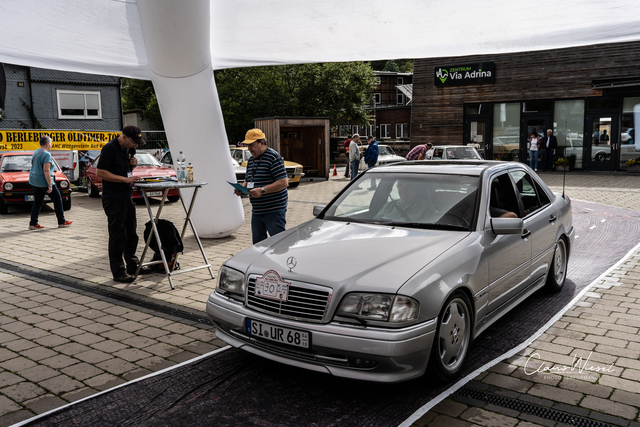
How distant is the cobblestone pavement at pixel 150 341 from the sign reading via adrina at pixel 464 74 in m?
23.4

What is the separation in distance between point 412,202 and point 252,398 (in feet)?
7.31

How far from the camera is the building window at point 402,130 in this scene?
54159 mm

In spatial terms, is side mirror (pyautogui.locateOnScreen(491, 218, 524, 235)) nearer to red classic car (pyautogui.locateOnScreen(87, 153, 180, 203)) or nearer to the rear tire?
red classic car (pyautogui.locateOnScreen(87, 153, 180, 203))

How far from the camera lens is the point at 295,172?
20641 mm

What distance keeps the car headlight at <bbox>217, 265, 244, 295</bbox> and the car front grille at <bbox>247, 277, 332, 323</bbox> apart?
0.35 metres

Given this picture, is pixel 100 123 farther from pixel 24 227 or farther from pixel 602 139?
pixel 602 139

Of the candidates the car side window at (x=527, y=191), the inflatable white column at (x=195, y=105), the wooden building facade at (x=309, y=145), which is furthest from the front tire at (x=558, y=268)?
the wooden building facade at (x=309, y=145)

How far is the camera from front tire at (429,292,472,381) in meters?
3.76

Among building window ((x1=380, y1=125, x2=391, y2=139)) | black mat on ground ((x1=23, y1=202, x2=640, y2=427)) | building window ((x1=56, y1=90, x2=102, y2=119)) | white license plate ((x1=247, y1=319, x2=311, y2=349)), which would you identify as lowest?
black mat on ground ((x1=23, y1=202, x2=640, y2=427))

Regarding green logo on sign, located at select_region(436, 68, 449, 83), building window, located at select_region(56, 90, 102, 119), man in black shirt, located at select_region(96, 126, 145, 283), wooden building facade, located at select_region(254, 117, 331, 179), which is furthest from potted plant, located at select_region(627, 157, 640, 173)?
building window, located at select_region(56, 90, 102, 119)

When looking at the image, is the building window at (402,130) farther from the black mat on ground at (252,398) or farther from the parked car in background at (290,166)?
the black mat on ground at (252,398)

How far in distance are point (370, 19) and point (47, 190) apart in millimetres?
8199

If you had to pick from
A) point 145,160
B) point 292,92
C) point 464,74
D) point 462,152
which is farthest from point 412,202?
point 292,92

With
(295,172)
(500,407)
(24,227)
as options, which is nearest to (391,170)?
(500,407)
